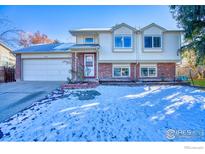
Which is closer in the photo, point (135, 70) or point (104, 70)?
point (135, 70)

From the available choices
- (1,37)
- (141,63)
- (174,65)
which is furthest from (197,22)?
(1,37)

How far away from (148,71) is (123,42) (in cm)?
202

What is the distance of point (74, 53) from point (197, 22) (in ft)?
17.8

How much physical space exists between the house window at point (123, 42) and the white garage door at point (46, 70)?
267 centimetres

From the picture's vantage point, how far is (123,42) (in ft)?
31.1

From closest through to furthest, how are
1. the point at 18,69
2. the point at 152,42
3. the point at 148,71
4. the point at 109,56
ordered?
1. the point at 148,71
2. the point at 152,42
3. the point at 18,69
4. the point at 109,56

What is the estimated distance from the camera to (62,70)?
8836 mm

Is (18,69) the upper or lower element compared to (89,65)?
lower

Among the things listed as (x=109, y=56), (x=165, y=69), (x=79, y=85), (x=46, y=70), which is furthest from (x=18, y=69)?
(x=165, y=69)

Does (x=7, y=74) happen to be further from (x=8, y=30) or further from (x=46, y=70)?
(x=8, y=30)

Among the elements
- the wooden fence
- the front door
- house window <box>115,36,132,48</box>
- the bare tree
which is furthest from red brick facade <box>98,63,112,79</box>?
the wooden fence
